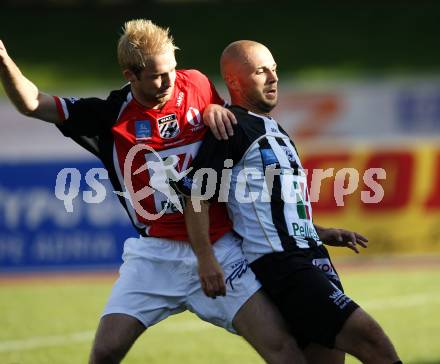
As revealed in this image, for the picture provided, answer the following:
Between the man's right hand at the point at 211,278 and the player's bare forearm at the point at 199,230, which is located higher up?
the player's bare forearm at the point at 199,230

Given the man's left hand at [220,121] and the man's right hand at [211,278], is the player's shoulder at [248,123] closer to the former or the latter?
the man's left hand at [220,121]

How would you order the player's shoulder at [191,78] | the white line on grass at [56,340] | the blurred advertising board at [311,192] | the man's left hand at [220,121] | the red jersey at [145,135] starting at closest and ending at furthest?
the man's left hand at [220,121] < the red jersey at [145,135] < the player's shoulder at [191,78] < the white line on grass at [56,340] < the blurred advertising board at [311,192]

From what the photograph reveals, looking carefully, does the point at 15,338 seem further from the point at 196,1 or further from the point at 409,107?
the point at 196,1

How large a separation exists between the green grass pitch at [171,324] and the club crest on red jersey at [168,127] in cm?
302

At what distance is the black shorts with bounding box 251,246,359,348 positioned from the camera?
17.4 ft

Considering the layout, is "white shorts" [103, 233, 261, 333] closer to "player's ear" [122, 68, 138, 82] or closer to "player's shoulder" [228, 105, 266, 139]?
"player's shoulder" [228, 105, 266, 139]

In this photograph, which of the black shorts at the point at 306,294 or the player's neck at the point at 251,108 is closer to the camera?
the black shorts at the point at 306,294

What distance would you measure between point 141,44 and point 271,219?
1246mm

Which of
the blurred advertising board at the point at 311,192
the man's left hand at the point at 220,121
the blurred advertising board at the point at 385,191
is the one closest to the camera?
the man's left hand at the point at 220,121

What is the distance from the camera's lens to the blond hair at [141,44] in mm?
5473

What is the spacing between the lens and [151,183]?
5742 millimetres

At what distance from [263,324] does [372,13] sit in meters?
21.9

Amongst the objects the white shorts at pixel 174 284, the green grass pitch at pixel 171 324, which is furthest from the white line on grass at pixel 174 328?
the white shorts at pixel 174 284

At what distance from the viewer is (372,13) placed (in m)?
→ 26.2
